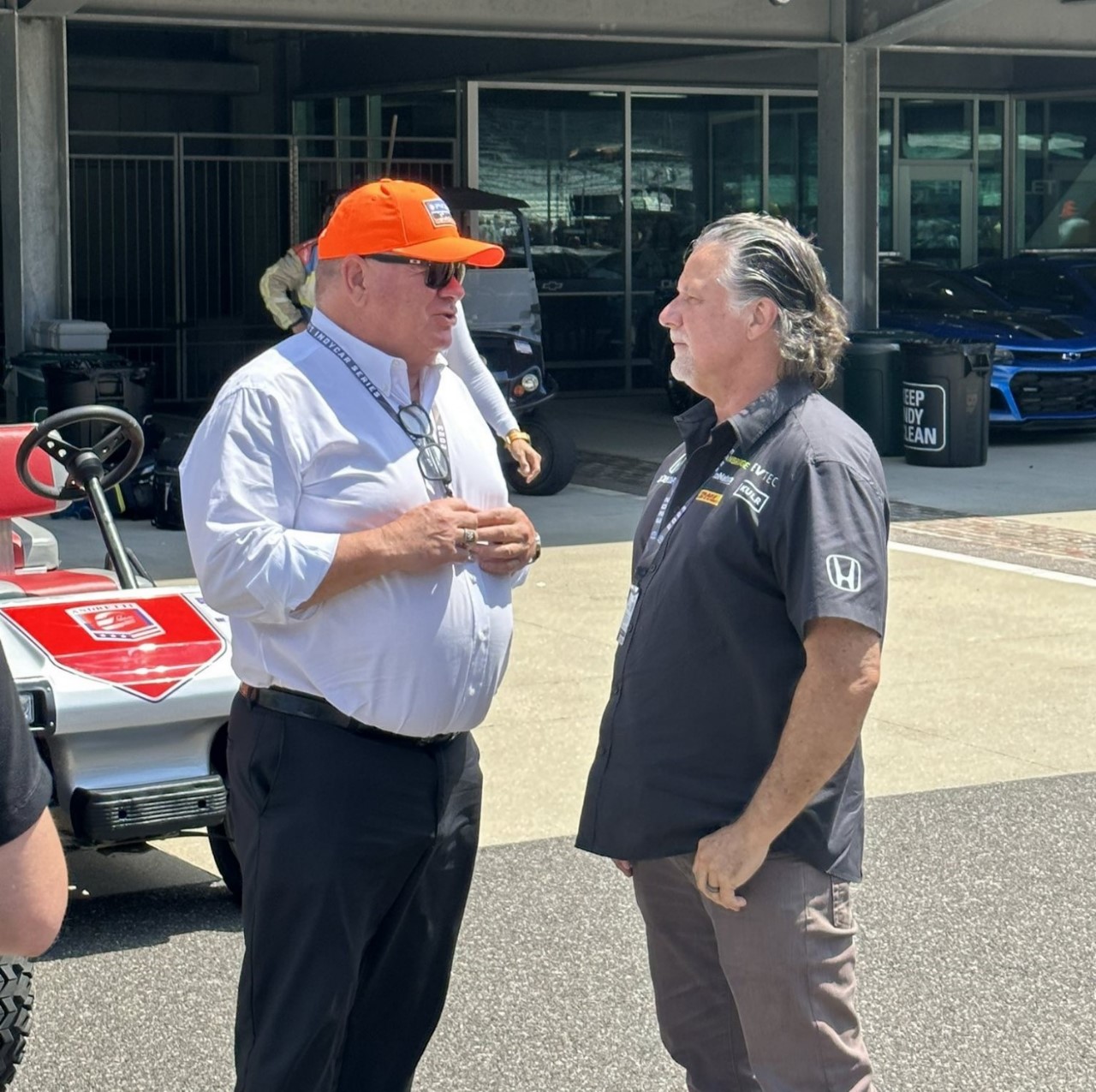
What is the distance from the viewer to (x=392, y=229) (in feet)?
10.5

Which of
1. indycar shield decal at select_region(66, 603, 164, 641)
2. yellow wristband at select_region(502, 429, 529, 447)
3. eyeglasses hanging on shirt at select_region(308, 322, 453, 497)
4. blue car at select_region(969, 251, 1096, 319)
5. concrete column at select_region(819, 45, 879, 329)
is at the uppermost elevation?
concrete column at select_region(819, 45, 879, 329)

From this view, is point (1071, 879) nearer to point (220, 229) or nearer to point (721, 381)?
point (721, 381)

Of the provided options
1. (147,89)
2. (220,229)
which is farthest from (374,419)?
(147,89)

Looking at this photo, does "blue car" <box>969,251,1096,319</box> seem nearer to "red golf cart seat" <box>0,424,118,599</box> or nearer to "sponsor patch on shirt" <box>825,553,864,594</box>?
"red golf cart seat" <box>0,424,118,599</box>

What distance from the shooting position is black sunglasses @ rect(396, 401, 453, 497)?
3244 mm

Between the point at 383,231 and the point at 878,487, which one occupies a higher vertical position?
the point at 383,231

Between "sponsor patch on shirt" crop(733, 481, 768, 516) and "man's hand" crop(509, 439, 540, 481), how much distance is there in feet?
5.81

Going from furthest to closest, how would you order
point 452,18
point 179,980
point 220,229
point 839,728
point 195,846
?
1. point 220,229
2. point 452,18
3. point 195,846
4. point 179,980
5. point 839,728

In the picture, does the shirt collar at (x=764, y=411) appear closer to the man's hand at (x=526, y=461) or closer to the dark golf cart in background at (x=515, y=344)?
the man's hand at (x=526, y=461)

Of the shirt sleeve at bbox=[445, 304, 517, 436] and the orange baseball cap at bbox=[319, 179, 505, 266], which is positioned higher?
the orange baseball cap at bbox=[319, 179, 505, 266]

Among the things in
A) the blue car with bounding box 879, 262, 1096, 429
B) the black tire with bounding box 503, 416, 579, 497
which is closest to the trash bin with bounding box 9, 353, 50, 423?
the black tire with bounding box 503, 416, 579, 497

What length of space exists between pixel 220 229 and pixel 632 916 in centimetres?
1542

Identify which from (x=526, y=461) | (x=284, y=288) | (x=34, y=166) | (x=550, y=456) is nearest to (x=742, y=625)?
(x=526, y=461)

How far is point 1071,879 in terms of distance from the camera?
17.3 ft
